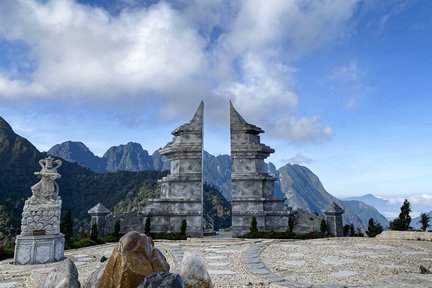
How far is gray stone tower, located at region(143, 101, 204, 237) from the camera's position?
28453 mm

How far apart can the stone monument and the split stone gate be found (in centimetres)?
1229

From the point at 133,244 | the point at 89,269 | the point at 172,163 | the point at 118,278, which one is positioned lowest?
Result: the point at 89,269

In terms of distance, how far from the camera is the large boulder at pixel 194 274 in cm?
820

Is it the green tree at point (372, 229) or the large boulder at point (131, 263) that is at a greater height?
the large boulder at point (131, 263)

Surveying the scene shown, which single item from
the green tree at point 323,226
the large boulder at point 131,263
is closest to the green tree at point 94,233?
the green tree at point 323,226

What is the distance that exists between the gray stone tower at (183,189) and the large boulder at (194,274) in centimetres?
1988

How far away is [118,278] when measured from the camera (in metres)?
7.22

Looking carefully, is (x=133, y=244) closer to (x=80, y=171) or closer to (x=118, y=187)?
(x=118, y=187)

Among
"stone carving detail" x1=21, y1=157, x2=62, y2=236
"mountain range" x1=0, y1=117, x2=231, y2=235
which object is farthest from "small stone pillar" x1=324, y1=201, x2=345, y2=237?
"mountain range" x1=0, y1=117, x2=231, y2=235

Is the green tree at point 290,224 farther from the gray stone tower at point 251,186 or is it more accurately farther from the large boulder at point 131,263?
the large boulder at point 131,263

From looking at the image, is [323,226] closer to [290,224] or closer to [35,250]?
[290,224]

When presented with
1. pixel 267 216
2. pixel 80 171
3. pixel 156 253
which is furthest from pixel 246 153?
pixel 80 171

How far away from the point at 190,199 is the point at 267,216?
6.54 metres

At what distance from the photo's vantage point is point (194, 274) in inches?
325
